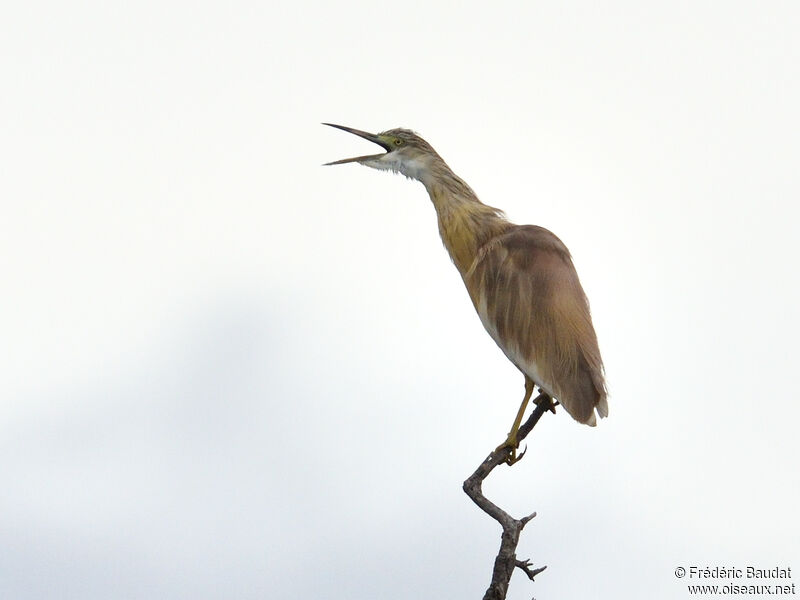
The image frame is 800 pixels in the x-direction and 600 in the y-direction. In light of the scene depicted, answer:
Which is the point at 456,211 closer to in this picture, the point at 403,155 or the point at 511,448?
the point at 403,155

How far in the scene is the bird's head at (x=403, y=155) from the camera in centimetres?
1063

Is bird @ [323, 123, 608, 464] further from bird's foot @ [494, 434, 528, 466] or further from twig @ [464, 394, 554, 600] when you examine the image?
twig @ [464, 394, 554, 600]

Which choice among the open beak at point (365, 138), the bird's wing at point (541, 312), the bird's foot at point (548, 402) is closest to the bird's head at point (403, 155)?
the open beak at point (365, 138)

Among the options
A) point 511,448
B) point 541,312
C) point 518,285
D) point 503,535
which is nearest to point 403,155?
point 518,285

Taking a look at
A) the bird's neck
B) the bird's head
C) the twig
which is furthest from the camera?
the bird's head

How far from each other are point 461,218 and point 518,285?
914mm

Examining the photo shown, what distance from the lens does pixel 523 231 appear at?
33.1 feet

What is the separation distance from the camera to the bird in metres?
9.27

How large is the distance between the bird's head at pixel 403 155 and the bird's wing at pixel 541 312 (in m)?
0.97

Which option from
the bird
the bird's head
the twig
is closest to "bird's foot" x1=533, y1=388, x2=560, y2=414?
the bird

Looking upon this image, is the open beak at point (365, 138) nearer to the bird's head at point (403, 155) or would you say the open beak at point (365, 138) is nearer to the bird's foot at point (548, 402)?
the bird's head at point (403, 155)

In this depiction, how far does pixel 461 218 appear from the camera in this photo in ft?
34.3

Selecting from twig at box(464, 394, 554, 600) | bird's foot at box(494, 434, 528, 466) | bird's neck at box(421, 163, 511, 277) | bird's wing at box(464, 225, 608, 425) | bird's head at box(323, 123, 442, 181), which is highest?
bird's head at box(323, 123, 442, 181)

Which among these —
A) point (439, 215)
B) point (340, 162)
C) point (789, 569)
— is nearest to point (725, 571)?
point (789, 569)
